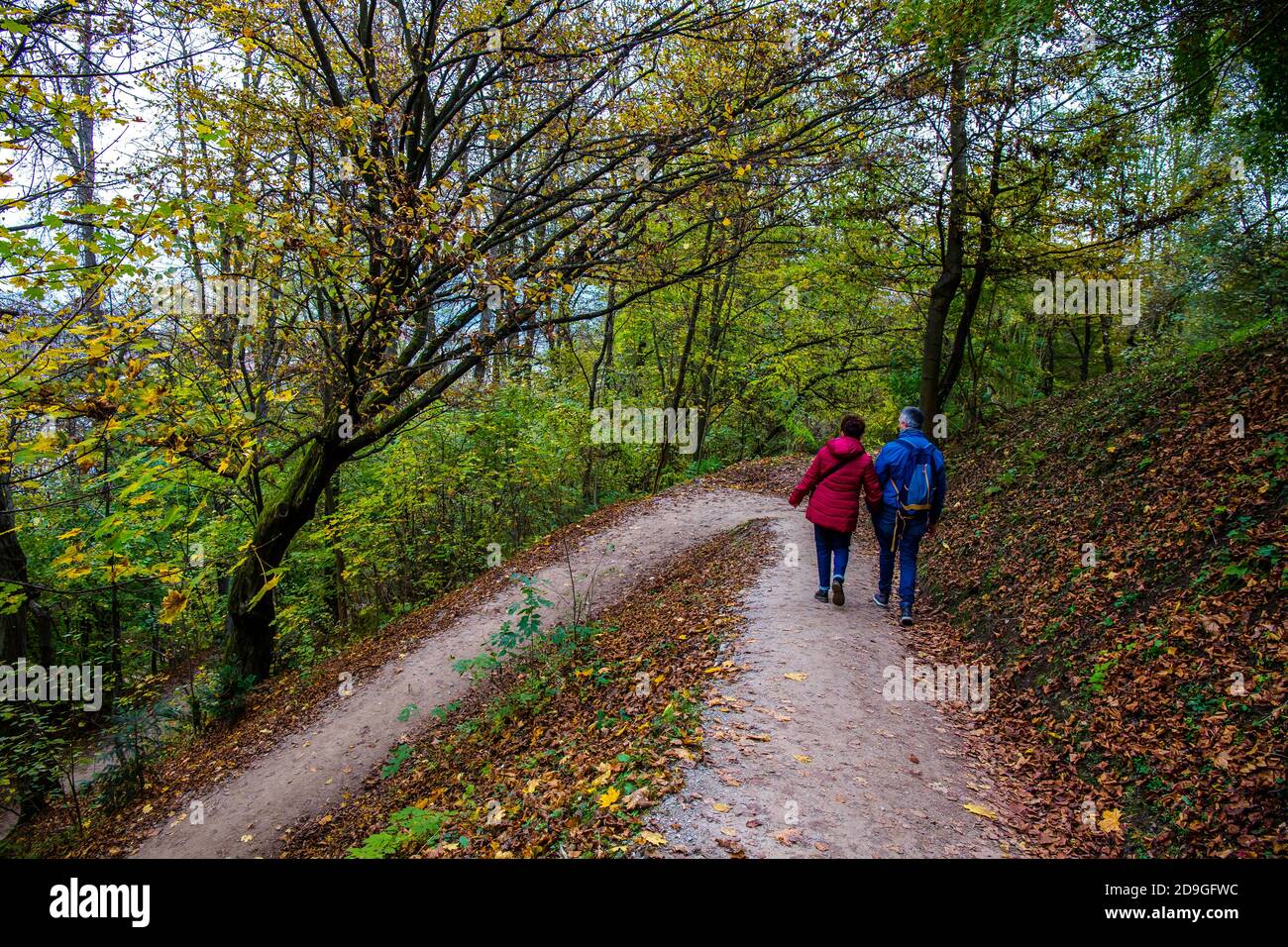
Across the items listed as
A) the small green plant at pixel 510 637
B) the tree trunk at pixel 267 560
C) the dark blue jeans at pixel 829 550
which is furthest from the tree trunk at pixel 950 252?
the tree trunk at pixel 267 560

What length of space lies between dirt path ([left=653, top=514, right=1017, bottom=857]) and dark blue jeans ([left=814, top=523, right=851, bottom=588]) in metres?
0.83

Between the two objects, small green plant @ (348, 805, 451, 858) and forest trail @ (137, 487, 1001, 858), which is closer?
forest trail @ (137, 487, 1001, 858)

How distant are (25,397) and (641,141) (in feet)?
20.2

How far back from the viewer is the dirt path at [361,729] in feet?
22.1

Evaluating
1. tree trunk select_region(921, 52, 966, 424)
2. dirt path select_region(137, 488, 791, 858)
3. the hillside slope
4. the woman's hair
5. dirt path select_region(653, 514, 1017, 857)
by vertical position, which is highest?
tree trunk select_region(921, 52, 966, 424)

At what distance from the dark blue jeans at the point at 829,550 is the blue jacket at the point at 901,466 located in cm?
64

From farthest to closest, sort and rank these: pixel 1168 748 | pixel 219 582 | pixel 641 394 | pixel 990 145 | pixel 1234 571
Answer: pixel 641 394
pixel 219 582
pixel 990 145
pixel 1234 571
pixel 1168 748

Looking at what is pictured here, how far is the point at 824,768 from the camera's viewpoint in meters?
4.01

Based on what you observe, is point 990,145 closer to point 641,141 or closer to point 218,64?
point 641,141

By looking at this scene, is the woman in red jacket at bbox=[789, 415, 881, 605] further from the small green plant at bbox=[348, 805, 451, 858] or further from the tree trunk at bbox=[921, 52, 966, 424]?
the tree trunk at bbox=[921, 52, 966, 424]

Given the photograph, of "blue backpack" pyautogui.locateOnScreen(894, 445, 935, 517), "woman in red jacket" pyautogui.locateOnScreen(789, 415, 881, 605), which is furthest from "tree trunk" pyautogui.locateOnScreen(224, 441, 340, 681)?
"blue backpack" pyautogui.locateOnScreen(894, 445, 935, 517)

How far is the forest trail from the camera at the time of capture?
3506mm

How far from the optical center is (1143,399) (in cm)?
795

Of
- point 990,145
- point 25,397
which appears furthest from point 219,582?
point 990,145
